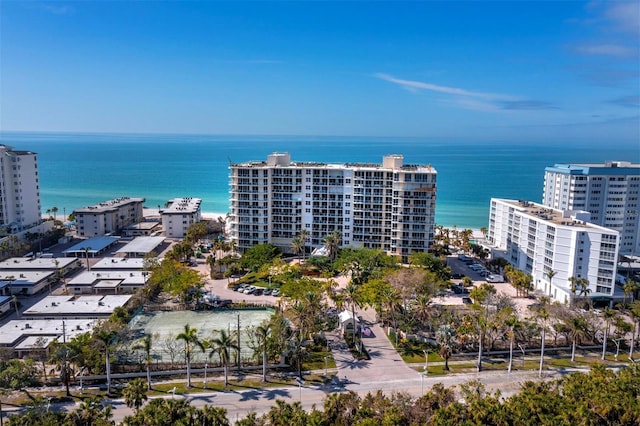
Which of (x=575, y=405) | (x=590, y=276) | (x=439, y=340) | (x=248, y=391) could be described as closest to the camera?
(x=575, y=405)

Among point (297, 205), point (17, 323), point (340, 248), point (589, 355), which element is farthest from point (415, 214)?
point (17, 323)

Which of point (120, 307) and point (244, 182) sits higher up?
point (244, 182)

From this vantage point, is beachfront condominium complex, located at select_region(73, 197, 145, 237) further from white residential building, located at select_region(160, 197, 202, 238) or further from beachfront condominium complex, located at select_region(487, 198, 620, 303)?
beachfront condominium complex, located at select_region(487, 198, 620, 303)

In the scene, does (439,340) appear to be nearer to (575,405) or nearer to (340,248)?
(575,405)

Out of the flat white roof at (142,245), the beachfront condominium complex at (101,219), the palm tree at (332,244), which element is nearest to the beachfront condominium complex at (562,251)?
the palm tree at (332,244)

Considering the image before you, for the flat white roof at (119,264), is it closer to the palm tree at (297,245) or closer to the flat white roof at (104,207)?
the palm tree at (297,245)

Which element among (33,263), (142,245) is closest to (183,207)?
(142,245)
